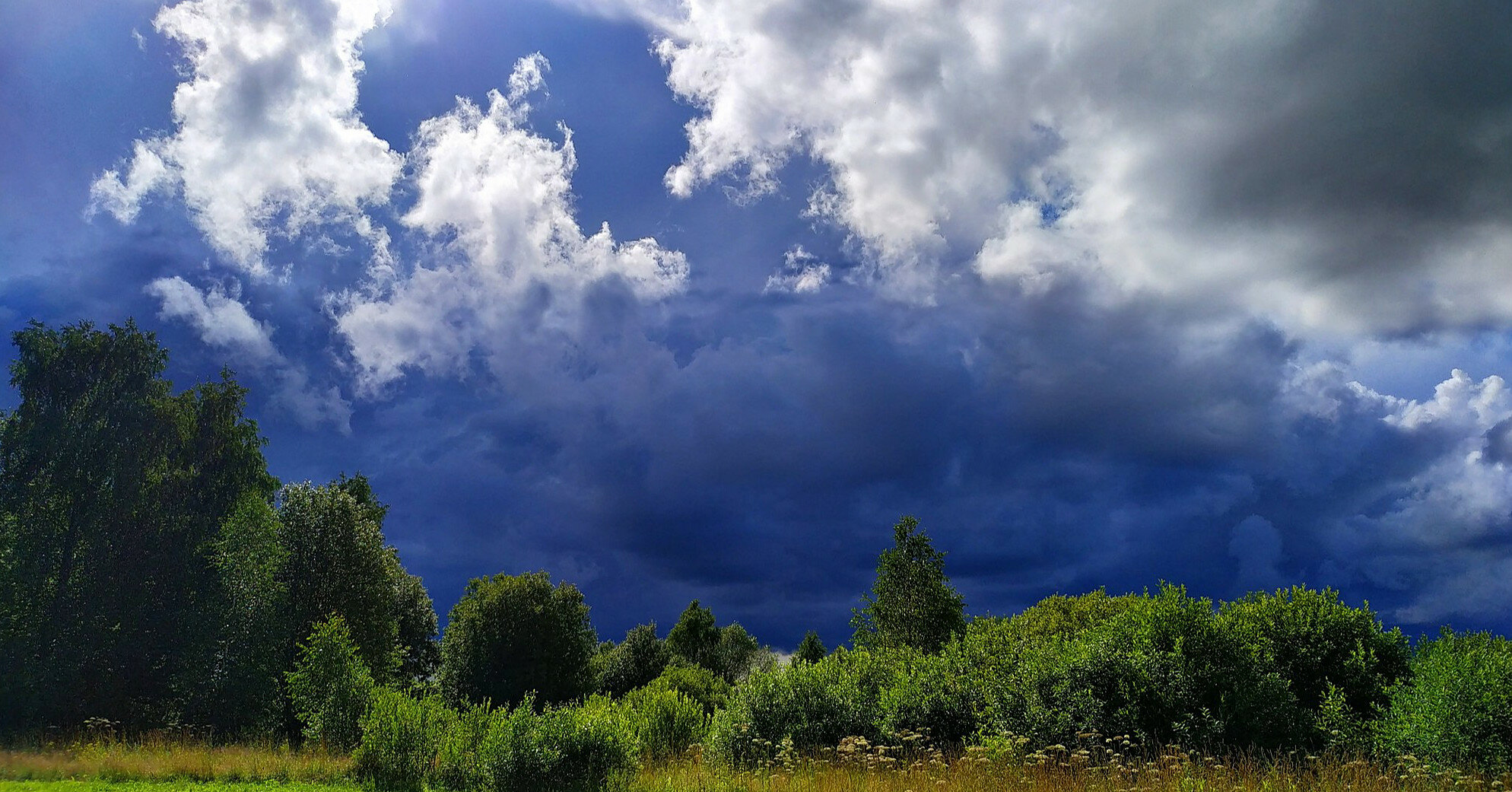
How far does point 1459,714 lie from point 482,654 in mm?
43749

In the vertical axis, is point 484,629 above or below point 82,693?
above

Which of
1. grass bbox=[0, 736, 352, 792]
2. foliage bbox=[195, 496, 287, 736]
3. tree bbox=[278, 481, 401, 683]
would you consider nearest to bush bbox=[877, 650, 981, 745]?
grass bbox=[0, 736, 352, 792]

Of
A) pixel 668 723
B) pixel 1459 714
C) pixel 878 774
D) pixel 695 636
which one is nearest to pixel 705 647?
pixel 695 636

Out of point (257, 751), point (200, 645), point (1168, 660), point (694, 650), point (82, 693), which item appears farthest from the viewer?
point (694, 650)

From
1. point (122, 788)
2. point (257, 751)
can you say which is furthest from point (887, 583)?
point (122, 788)

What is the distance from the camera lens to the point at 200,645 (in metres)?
32.5

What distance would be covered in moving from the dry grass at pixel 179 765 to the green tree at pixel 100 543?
8203 millimetres

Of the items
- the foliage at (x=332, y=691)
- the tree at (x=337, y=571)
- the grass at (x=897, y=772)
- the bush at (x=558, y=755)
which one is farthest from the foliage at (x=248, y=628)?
the bush at (x=558, y=755)

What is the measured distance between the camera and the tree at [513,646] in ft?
148

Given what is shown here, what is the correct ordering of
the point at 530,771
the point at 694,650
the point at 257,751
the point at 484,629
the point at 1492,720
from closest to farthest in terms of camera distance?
the point at 1492,720 < the point at 530,771 < the point at 257,751 < the point at 484,629 < the point at 694,650

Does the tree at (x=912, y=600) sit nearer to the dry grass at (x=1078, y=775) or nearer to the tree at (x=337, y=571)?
the dry grass at (x=1078, y=775)

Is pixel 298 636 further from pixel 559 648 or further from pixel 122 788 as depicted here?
pixel 122 788

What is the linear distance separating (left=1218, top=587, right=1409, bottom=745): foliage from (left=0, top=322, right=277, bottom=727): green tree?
38.3 meters

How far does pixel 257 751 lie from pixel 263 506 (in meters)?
17.6
